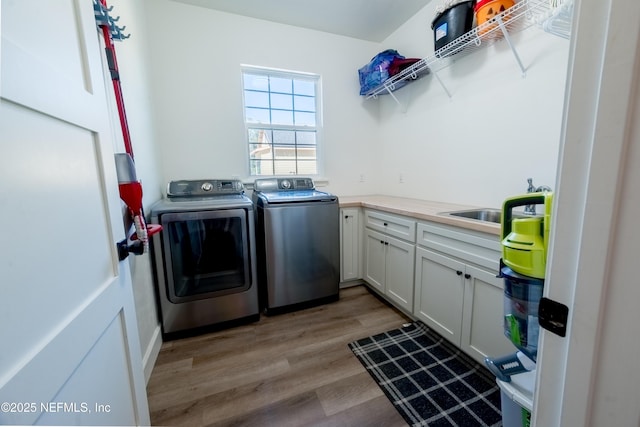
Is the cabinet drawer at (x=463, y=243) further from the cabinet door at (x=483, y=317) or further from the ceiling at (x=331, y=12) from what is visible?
the ceiling at (x=331, y=12)

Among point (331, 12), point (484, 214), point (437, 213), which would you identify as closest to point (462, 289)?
point (437, 213)

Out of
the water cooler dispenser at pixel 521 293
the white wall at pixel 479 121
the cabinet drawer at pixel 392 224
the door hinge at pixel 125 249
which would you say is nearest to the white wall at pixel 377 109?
the white wall at pixel 479 121

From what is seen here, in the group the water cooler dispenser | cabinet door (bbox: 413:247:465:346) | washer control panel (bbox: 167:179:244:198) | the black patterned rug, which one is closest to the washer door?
washer control panel (bbox: 167:179:244:198)

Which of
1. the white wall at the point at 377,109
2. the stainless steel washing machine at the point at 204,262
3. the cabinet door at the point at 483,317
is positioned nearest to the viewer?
the cabinet door at the point at 483,317

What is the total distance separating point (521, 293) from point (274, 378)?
135cm

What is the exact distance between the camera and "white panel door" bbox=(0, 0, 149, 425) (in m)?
0.42

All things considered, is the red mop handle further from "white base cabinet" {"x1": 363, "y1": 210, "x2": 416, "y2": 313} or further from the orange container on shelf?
the orange container on shelf

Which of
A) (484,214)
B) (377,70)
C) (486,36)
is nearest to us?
(486,36)

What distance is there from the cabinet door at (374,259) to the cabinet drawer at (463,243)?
1.60ft

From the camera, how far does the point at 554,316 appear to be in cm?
45

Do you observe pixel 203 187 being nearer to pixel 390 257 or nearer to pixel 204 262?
pixel 204 262

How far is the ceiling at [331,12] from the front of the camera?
2.16 meters

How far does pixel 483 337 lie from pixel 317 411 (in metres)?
0.97

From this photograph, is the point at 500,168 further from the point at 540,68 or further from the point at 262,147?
the point at 262,147
